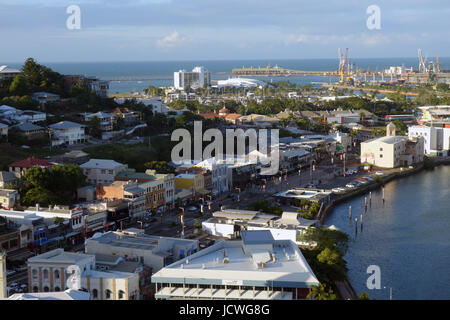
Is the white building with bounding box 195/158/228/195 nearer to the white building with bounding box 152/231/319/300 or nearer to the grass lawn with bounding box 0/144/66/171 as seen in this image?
the grass lawn with bounding box 0/144/66/171

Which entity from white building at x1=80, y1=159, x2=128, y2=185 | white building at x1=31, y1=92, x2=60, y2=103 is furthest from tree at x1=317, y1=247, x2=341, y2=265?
white building at x1=31, y1=92, x2=60, y2=103

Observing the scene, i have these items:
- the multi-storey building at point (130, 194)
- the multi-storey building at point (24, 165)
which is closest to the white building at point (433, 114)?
the multi-storey building at point (130, 194)

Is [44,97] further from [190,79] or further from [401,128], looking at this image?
[190,79]

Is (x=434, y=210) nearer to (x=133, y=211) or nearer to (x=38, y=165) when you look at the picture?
(x=133, y=211)

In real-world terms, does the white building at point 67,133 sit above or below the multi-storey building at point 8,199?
above

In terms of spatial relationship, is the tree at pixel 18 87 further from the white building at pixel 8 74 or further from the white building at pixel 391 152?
the white building at pixel 391 152
